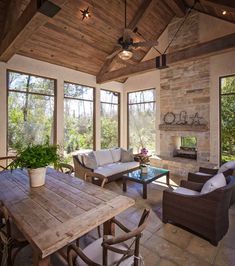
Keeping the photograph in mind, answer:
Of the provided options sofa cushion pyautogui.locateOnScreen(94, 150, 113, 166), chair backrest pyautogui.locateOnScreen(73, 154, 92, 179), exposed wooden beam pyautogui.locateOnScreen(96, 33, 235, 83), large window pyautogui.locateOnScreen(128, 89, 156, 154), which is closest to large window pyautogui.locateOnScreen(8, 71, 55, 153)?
chair backrest pyautogui.locateOnScreen(73, 154, 92, 179)

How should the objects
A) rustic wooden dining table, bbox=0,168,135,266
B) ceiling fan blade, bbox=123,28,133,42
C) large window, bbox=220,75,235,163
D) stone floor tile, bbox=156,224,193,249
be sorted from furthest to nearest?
large window, bbox=220,75,235,163 < ceiling fan blade, bbox=123,28,133,42 < stone floor tile, bbox=156,224,193,249 < rustic wooden dining table, bbox=0,168,135,266

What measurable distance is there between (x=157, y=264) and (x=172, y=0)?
6.09 metres

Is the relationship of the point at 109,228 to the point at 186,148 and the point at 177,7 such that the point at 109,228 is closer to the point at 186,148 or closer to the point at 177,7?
the point at 186,148

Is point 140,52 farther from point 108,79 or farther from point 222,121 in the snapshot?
point 222,121

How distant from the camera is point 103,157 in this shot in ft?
16.8

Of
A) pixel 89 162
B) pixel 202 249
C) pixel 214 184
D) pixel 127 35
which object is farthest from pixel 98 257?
pixel 127 35

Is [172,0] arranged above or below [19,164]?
above

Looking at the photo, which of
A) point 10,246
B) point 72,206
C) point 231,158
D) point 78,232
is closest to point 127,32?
point 72,206

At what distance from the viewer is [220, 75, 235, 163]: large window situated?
4.98 m

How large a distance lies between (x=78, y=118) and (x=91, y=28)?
2.76 metres

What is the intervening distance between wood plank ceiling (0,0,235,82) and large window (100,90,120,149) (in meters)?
1.21

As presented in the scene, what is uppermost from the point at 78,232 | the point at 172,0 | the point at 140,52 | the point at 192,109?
the point at 172,0

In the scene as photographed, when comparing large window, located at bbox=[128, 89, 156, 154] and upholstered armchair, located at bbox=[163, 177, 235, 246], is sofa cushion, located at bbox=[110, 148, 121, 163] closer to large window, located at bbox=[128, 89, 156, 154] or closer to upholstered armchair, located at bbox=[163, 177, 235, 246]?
large window, located at bbox=[128, 89, 156, 154]

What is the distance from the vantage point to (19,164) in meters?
2.01
